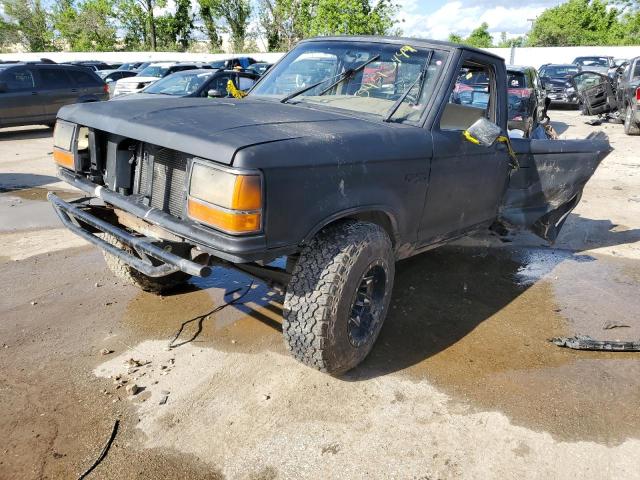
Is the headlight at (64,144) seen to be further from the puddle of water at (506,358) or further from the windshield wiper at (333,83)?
the puddle of water at (506,358)

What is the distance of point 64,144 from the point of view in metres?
3.21

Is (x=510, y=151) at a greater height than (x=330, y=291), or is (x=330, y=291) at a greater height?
(x=510, y=151)

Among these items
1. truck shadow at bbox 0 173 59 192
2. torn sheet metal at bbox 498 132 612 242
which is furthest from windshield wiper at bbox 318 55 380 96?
truck shadow at bbox 0 173 59 192

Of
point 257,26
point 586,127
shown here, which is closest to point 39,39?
point 257,26

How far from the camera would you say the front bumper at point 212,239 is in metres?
2.28

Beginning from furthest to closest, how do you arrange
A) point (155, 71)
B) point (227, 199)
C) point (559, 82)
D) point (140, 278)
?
point (559, 82) < point (155, 71) < point (140, 278) < point (227, 199)

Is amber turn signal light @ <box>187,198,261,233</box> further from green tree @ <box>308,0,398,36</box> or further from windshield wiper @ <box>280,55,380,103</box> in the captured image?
green tree @ <box>308,0,398,36</box>

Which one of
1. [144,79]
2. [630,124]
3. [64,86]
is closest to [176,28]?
[144,79]

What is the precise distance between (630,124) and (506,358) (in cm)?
1186

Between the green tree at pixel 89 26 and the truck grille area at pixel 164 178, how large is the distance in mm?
49038

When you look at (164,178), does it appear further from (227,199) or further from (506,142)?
(506,142)

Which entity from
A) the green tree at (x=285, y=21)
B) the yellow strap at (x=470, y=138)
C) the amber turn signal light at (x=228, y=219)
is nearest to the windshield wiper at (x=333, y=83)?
the yellow strap at (x=470, y=138)

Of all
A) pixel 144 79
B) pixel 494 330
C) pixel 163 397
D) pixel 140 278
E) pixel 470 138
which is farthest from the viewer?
pixel 144 79

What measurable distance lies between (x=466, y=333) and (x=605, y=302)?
140 cm
